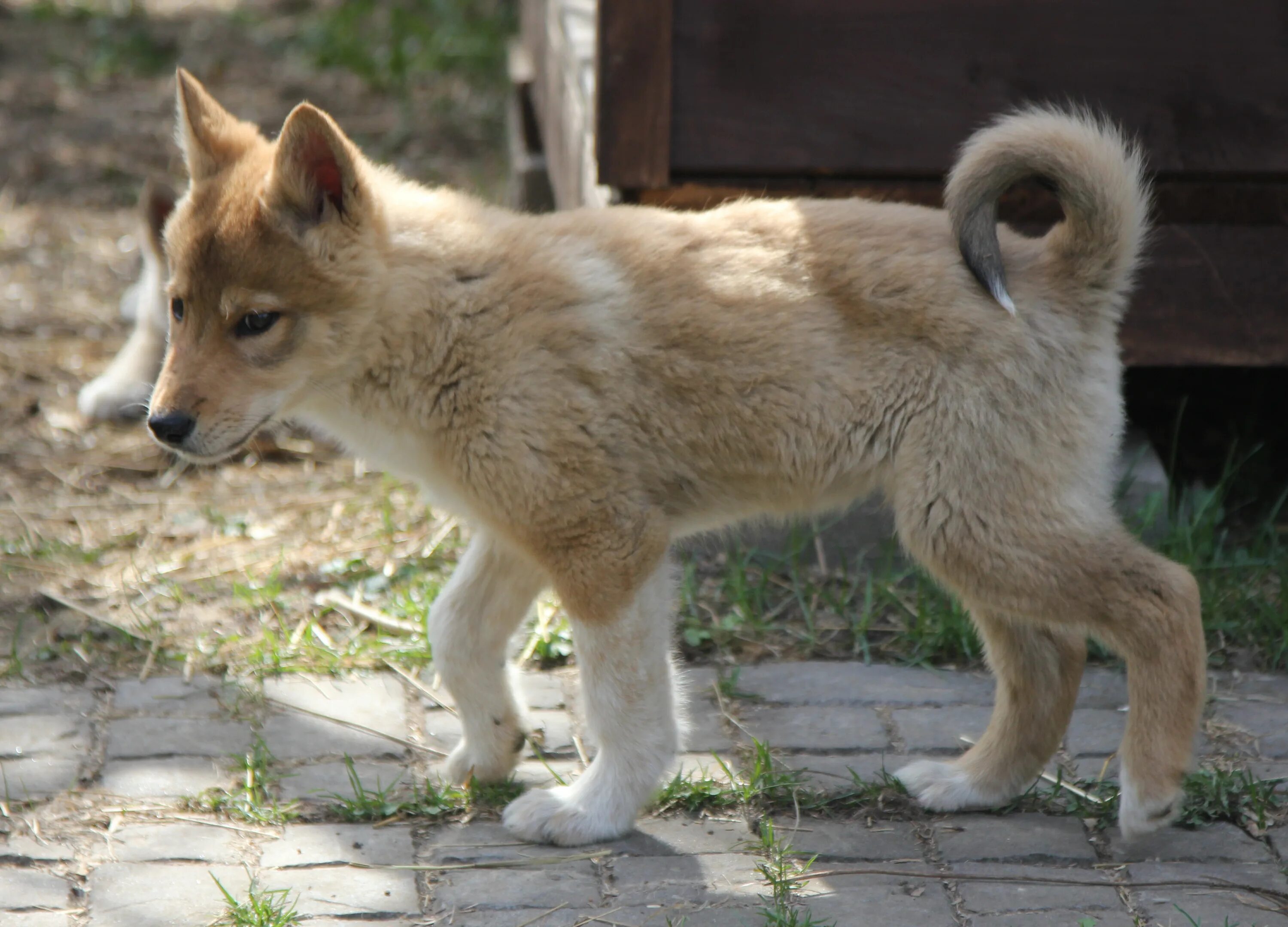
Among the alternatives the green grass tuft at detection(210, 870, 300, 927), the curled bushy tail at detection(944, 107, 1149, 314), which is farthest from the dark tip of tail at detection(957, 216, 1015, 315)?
the green grass tuft at detection(210, 870, 300, 927)

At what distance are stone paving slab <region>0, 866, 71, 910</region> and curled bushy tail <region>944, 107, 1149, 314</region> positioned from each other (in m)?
2.61

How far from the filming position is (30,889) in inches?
126

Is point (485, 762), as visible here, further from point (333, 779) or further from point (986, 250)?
point (986, 250)

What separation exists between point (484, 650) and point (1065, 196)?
75.1 inches

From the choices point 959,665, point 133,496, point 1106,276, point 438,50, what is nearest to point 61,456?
point 133,496

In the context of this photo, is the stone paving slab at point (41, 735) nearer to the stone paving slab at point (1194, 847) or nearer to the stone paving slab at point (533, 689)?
the stone paving slab at point (533, 689)

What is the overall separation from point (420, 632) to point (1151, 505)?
2662mm

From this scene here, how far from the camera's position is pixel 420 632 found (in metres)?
4.53

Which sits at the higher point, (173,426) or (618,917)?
(173,426)

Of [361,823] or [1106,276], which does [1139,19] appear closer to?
[1106,276]

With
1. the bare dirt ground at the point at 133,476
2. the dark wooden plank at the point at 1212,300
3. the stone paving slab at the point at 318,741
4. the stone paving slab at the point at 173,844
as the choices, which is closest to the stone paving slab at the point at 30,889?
the stone paving slab at the point at 173,844

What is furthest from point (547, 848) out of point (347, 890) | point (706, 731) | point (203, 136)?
point (203, 136)

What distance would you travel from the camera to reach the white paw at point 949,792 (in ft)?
11.9

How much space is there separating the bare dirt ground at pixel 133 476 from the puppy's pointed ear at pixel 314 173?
160cm
